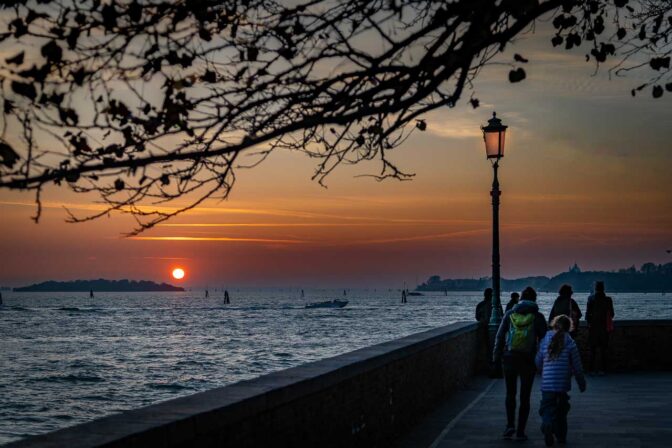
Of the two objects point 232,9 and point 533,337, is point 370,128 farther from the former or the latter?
point 533,337

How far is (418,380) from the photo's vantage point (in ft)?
42.7

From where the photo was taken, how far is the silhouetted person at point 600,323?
1947 cm

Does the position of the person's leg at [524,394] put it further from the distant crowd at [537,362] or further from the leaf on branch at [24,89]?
the leaf on branch at [24,89]

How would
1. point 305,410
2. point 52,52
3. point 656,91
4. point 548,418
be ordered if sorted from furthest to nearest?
point 548,418
point 656,91
point 305,410
point 52,52

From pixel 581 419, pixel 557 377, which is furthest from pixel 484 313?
pixel 557 377

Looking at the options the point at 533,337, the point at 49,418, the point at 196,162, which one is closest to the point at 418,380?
the point at 533,337

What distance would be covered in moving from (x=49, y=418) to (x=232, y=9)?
34.7 meters

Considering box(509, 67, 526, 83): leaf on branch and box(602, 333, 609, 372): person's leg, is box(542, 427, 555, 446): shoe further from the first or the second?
box(602, 333, 609, 372): person's leg

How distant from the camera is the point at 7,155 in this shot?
5.75 m

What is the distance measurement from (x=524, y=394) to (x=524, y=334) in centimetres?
70

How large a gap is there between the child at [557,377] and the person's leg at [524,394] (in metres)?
0.31

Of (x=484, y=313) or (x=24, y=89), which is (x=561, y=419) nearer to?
(x=24, y=89)

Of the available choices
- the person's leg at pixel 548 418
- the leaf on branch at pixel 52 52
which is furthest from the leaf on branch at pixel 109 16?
the person's leg at pixel 548 418

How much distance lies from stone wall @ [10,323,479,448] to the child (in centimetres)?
165
